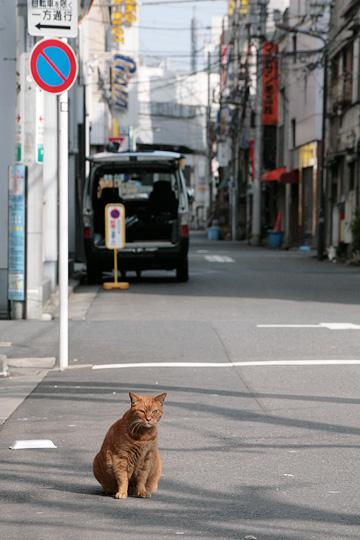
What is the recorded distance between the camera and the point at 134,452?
5625 millimetres

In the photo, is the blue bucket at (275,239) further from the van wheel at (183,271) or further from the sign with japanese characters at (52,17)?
the sign with japanese characters at (52,17)

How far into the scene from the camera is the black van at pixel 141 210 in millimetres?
23297

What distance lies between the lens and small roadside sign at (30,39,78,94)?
10828 millimetres

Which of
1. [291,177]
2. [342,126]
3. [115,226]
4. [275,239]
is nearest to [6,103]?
[115,226]

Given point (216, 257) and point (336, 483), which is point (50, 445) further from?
point (216, 257)

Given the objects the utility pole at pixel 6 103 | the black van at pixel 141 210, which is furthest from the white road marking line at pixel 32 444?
the black van at pixel 141 210

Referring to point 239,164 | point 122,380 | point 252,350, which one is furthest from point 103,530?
point 239,164

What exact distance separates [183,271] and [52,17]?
12.9 meters

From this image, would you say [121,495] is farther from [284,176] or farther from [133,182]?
[284,176]

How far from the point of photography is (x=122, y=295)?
2027 centimetres

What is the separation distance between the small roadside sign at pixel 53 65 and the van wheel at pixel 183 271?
41.1 ft

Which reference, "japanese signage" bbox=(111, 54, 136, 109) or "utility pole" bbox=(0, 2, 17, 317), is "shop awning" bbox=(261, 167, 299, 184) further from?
"utility pole" bbox=(0, 2, 17, 317)

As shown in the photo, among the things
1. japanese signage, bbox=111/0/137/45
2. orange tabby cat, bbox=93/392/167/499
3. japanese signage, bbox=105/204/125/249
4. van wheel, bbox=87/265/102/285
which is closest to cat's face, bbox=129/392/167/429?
orange tabby cat, bbox=93/392/167/499

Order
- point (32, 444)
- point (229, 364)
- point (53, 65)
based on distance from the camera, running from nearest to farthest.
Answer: point (32, 444)
point (53, 65)
point (229, 364)
